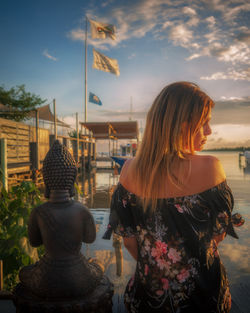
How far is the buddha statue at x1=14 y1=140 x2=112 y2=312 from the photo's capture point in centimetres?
117

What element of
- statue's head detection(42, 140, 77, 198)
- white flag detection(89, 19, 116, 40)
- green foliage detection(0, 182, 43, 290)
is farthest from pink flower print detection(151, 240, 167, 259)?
white flag detection(89, 19, 116, 40)

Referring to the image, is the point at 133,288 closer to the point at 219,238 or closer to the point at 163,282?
the point at 163,282

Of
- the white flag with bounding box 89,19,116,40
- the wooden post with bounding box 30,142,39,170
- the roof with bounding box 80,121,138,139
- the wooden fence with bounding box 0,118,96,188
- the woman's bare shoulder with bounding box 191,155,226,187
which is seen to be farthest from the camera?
the white flag with bounding box 89,19,116,40

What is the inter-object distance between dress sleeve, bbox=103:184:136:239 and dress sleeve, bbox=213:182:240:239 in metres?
0.42

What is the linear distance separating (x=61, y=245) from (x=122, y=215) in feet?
1.14

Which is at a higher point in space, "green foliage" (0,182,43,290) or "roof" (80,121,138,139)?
"roof" (80,121,138,139)

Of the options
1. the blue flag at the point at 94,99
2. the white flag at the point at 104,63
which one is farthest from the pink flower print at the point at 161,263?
the white flag at the point at 104,63

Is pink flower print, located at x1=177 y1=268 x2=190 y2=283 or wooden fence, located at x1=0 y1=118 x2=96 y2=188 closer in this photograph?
pink flower print, located at x1=177 y1=268 x2=190 y2=283

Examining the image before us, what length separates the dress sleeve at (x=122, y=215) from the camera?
1316 millimetres

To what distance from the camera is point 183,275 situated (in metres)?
1.18

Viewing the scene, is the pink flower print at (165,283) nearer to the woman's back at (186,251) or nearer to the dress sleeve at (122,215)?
the woman's back at (186,251)

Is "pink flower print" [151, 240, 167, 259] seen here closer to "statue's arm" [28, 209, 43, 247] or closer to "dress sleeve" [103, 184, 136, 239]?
"dress sleeve" [103, 184, 136, 239]

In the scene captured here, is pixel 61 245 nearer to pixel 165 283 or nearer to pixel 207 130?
pixel 165 283

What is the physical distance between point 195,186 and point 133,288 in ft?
2.19
